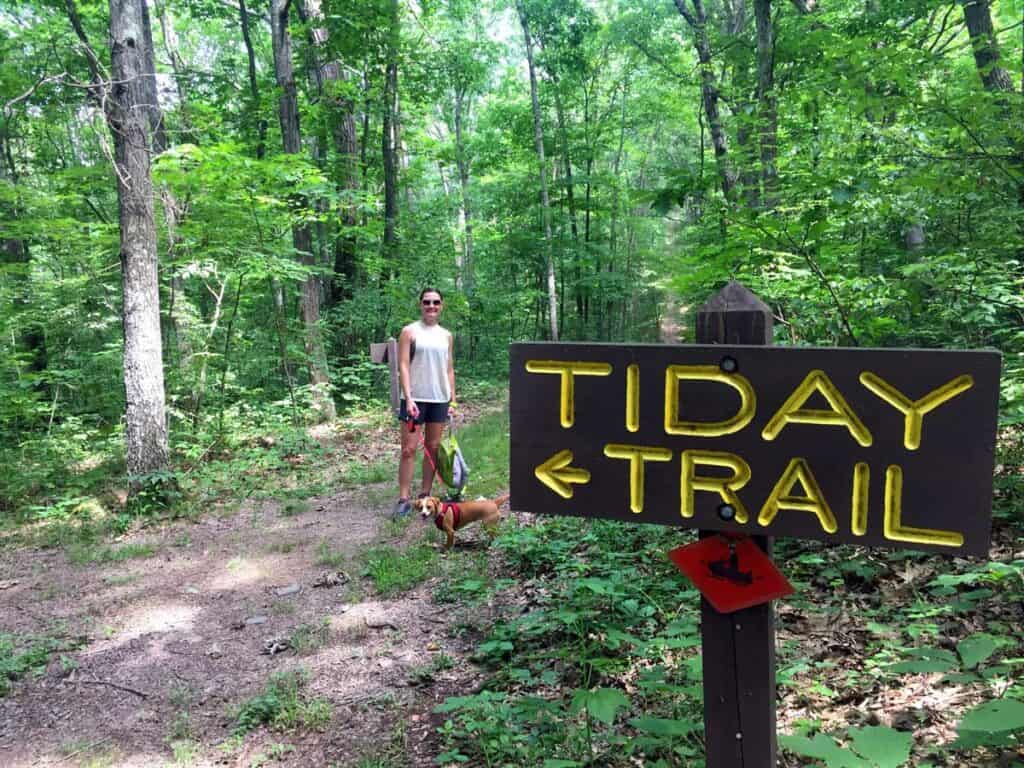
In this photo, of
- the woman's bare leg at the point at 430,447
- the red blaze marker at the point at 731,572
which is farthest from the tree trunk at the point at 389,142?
the red blaze marker at the point at 731,572

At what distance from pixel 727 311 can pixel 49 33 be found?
15.4 meters

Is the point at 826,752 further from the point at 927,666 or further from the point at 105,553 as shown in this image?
the point at 105,553

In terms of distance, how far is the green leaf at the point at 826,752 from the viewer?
1.72 m

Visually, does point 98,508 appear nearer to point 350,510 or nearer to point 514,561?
point 350,510

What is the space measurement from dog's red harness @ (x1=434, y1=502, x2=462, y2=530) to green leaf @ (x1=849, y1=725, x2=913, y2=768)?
3.50 m

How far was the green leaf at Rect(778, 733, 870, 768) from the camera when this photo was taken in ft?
5.64

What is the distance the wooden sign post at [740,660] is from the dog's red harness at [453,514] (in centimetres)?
346

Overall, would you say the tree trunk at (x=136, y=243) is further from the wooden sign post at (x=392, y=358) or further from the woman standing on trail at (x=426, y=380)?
the woman standing on trail at (x=426, y=380)

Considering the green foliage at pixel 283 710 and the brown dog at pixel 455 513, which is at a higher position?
the brown dog at pixel 455 513

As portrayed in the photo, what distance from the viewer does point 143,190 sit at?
6.60 m

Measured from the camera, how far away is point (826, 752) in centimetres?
176

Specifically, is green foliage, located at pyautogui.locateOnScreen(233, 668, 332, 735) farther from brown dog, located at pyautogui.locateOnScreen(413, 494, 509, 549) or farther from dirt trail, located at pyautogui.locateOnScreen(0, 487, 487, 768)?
brown dog, located at pyautogui.locateOnScreen(413, 494, 509, 549)

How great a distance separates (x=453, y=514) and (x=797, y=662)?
109 inches

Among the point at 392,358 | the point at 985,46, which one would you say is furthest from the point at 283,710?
the point at 985,46
